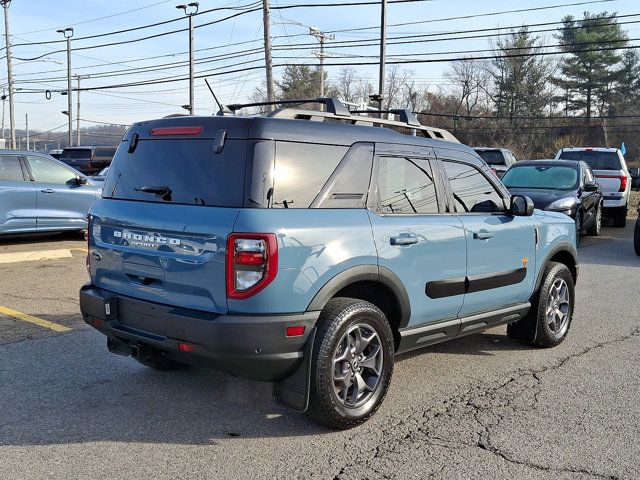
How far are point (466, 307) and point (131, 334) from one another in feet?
8.23

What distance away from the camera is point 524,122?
58.3m

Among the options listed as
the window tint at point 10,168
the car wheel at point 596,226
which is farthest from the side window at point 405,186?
the car wheel at point 596,226

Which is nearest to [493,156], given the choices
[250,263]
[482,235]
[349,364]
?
[482,235]

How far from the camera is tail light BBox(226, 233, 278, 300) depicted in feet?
11.7

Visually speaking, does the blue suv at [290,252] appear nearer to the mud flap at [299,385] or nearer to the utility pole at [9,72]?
the mud flap at [299,385]

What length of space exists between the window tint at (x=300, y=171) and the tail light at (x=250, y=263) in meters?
0.28

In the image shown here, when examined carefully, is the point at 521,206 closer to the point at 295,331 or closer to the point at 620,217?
A: the point at 295,331

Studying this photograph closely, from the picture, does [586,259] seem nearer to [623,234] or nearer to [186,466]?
[623,234]

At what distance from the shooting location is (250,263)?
11.7ft

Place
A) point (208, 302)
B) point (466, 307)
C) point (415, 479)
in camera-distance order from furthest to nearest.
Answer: point (466, 307)
point (208, 302)
point (415, 479)

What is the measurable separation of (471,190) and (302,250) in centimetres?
208

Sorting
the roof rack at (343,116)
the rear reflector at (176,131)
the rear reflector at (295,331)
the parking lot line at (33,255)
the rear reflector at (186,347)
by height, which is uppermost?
the roof rack at (343,116)

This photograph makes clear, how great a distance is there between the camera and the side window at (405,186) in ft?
14.6

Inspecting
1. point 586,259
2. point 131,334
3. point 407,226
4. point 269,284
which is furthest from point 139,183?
point 586,259
